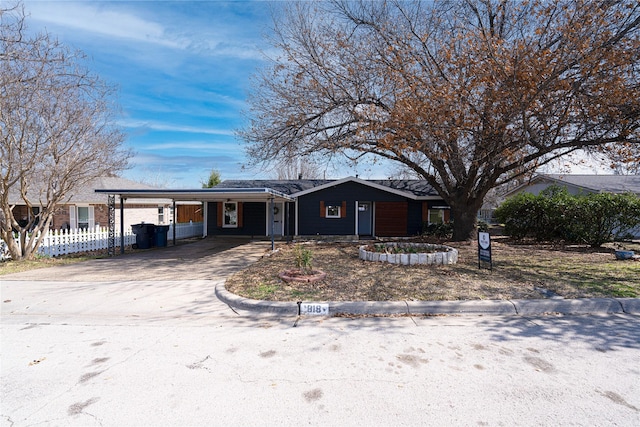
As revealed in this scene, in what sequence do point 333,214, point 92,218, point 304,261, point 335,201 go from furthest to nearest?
1. point 92,218
2. point 333,214
3. point 335,201
4. point 304,261

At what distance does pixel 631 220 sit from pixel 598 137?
5505mm

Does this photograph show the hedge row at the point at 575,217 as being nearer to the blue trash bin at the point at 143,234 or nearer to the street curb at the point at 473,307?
the street curb at the point at 473,307

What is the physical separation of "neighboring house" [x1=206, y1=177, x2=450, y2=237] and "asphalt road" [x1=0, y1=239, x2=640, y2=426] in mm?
12764

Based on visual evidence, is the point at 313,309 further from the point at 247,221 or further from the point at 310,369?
the point at 247,221

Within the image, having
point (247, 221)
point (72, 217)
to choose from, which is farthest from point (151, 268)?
Answer: point (72, 217)

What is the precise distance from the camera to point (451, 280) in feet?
22.6

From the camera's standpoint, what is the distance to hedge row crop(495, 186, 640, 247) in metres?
12.0

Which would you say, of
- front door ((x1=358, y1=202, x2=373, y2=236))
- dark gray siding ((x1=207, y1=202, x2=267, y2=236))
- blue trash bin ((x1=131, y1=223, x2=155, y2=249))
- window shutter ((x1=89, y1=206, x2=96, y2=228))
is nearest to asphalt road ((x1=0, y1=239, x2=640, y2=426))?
blue trash bin ((x1=131, y1=223, x2=155, y2=249))

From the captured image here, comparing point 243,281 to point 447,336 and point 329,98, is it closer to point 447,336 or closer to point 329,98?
point 447,336

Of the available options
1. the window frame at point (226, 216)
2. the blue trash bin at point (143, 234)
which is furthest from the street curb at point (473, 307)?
the window frame at point (226, 216)

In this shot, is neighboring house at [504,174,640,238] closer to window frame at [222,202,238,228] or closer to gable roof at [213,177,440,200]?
gable roof at [213,177,440,200]

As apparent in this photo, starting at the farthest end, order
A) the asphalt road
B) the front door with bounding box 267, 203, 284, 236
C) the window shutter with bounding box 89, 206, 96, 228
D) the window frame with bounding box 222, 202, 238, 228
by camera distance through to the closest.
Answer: the window shutter with bounding box 89, 206, 96, 228, the window frame with bounding box 222, 202, 238, 228, the front door with bounding box 267, 203, 284, 236, the asphalt road

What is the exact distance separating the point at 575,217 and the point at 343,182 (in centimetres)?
997

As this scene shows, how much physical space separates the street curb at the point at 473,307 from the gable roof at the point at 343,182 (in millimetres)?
12463
